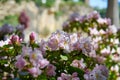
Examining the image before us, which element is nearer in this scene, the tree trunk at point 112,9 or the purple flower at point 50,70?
the purple flower at point 50,70

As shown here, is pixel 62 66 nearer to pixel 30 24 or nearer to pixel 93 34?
pixel 93 34

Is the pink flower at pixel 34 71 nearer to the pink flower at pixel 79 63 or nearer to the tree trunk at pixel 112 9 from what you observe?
the pink flower at pixel 79 63

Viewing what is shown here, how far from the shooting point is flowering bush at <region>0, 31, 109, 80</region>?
214 centimetres

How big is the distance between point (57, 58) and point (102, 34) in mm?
2162

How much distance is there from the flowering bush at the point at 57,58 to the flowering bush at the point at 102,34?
106 centimetres

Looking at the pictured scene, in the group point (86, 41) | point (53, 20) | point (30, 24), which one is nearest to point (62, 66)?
point (86, 41)

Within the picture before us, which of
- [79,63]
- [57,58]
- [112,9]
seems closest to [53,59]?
[57,58]

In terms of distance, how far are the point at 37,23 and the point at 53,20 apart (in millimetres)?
1835

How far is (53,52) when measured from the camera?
2385mm

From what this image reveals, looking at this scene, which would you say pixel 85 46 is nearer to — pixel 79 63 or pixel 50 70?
pixel 79 63

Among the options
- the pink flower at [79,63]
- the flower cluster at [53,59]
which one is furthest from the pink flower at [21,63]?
the pink flower at [79,63]

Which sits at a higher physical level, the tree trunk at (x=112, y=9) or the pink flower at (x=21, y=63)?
the tree trunk at (x=112, y=9)

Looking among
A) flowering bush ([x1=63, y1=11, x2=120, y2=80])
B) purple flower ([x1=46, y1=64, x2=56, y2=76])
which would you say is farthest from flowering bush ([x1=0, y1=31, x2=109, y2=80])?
flowering bush ([x1=63, y1=11, x2=120, y2=80])

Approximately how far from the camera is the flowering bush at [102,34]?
3.74 meters
